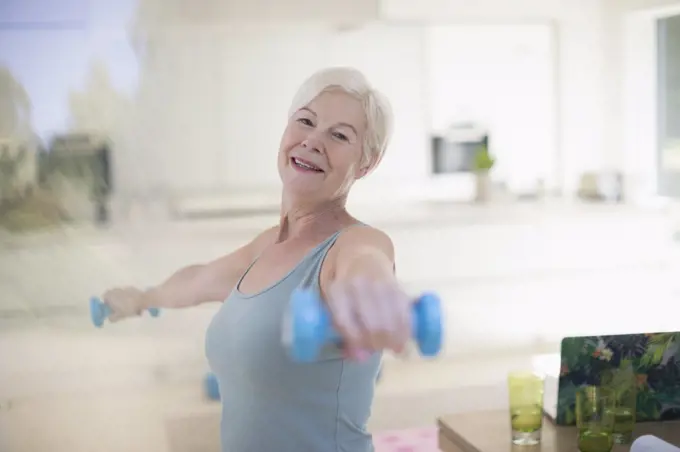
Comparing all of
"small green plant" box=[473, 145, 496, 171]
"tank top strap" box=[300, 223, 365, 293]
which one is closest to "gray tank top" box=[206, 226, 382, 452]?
"tank top strap" box=[300, 223, 365, 293]

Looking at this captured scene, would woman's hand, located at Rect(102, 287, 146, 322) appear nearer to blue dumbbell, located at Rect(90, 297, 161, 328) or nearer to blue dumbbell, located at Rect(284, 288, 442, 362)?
blue dumbbell, located at Rect(90, 297, 161, 328)

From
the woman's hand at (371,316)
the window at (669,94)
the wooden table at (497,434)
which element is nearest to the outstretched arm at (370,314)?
the woman's hand at (371,316)

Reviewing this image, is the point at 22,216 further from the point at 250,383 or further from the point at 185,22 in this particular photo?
the point at 250,383

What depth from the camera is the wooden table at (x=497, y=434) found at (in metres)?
1.09

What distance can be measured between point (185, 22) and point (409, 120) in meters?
0.69

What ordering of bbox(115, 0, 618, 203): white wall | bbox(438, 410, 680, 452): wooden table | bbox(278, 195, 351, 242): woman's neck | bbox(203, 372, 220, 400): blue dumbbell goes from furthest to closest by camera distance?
bbox(115, 0, 618, 203): white wall → bbox(203, 372, 220, 400): blue dumbbell → bbox(438, 410, 680, 452): wooden table → bbox(278, 195, 351, 242): woman's neck

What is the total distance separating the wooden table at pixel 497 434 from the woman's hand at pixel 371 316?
488 mm

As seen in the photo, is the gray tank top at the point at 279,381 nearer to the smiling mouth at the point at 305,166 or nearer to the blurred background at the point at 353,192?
the smiling mouth at the point at 305,166

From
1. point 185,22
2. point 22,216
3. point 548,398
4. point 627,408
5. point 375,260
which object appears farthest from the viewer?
point 185,22

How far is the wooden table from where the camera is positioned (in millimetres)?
1086

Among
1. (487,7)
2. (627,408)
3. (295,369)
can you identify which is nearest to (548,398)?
(627,408)

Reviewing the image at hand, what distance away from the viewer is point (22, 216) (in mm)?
1867

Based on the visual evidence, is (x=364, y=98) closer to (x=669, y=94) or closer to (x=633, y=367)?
(x=633, y=367)

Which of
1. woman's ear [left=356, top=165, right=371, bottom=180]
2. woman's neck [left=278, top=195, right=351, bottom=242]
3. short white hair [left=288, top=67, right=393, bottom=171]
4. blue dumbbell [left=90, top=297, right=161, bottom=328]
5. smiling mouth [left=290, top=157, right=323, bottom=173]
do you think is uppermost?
short white hair [left=288, top=67, right=393, bottom=171]
